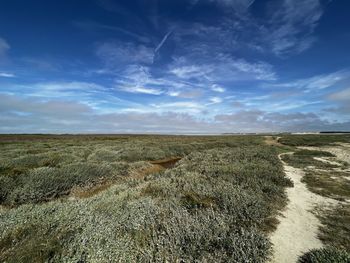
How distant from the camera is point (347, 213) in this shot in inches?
321

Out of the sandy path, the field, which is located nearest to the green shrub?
the field

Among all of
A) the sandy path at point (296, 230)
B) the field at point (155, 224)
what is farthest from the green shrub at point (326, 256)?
the sandy path at point (296, 230)

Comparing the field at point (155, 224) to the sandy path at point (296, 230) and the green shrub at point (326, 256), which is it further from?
the sandy path at point (296, 230)

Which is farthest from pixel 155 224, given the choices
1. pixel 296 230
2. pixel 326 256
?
pixel 296 230

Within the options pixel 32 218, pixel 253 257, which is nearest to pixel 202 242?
pixel 253 257

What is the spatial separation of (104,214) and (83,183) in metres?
7.82

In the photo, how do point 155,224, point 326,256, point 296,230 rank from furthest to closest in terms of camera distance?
point 296,230 → point 155,224 → point 326,256

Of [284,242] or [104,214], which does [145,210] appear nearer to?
[104,214]

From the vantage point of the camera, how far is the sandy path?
5621 millimetres

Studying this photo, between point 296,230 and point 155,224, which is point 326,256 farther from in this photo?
point 155,224

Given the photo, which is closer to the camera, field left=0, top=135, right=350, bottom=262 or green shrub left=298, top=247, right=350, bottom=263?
field left=0, top=135, right=350, bottom=262

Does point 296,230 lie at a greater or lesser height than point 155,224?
lesser

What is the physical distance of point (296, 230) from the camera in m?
6.91

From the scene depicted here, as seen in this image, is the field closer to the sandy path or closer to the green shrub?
the green shrub
